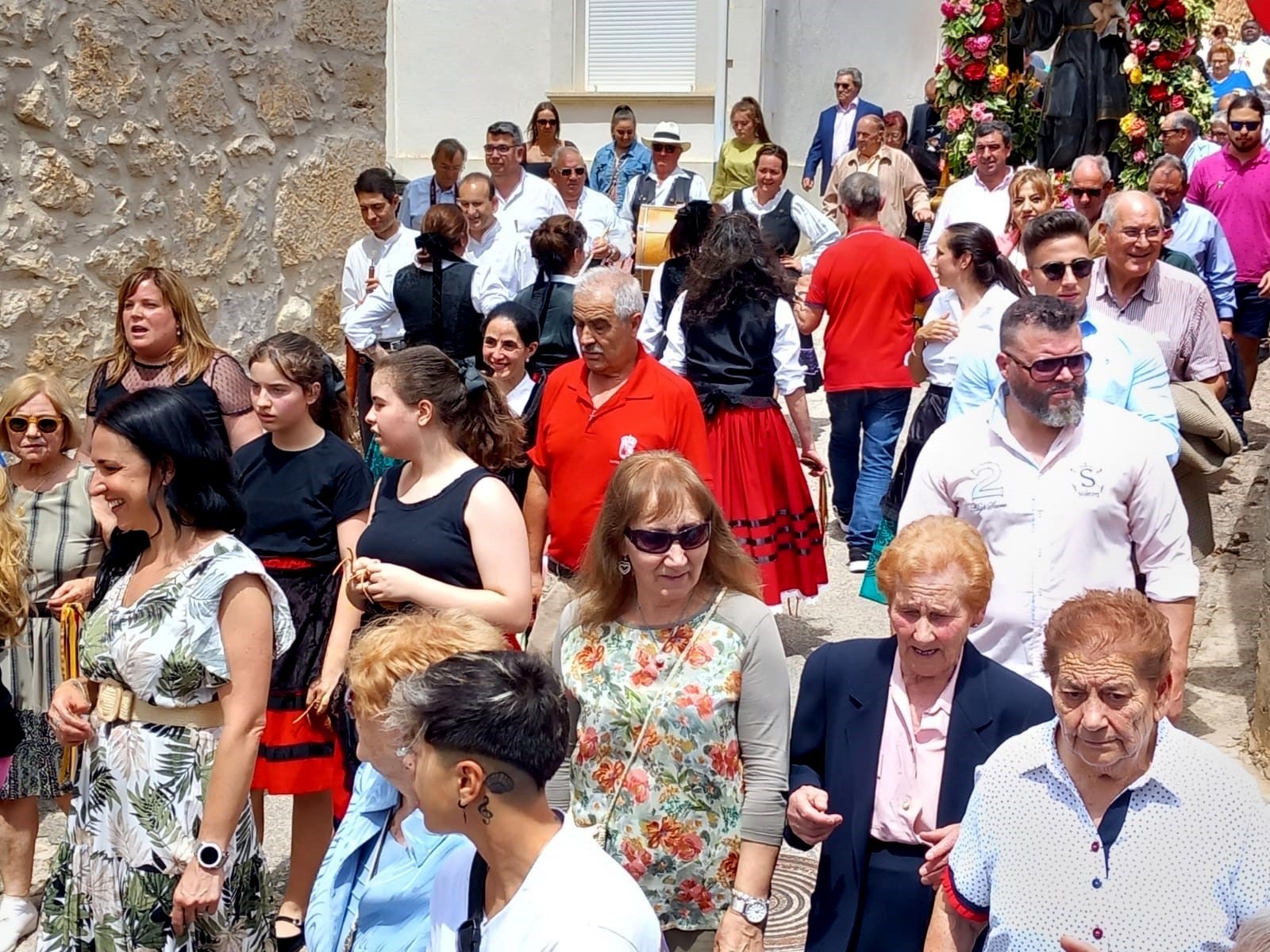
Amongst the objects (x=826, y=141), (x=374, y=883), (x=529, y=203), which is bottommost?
(x=374, y=883)

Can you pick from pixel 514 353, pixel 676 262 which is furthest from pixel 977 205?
pixel 514 353

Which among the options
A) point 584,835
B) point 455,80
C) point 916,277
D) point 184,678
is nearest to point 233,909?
point 184,678

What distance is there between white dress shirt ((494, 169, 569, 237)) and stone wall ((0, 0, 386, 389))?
152 cm

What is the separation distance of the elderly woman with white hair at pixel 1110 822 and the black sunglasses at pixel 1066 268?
7.95 feet

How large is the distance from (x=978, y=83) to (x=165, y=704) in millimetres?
11062

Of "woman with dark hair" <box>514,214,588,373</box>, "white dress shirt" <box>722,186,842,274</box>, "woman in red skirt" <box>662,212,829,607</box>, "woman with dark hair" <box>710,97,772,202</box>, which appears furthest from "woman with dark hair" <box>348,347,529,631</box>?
"woman with dark hair" <box>710,97,772,202</box>

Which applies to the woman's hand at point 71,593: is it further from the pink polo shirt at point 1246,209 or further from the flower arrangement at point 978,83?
the flower arrangement at point 978,83

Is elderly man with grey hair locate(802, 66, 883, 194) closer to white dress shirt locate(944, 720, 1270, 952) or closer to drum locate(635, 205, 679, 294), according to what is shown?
drum locate(635, 205, 679, 294)

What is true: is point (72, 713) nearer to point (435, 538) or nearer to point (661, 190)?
point (435, 538)

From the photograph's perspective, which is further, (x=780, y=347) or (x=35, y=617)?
(x=780, y=347)

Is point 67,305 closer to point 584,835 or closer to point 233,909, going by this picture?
point 233,909

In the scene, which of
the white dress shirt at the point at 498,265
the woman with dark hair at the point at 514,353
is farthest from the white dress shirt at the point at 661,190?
the woman with dark hair at the point at 514,353

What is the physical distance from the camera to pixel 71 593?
4320 millimetres

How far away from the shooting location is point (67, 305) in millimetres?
6266
